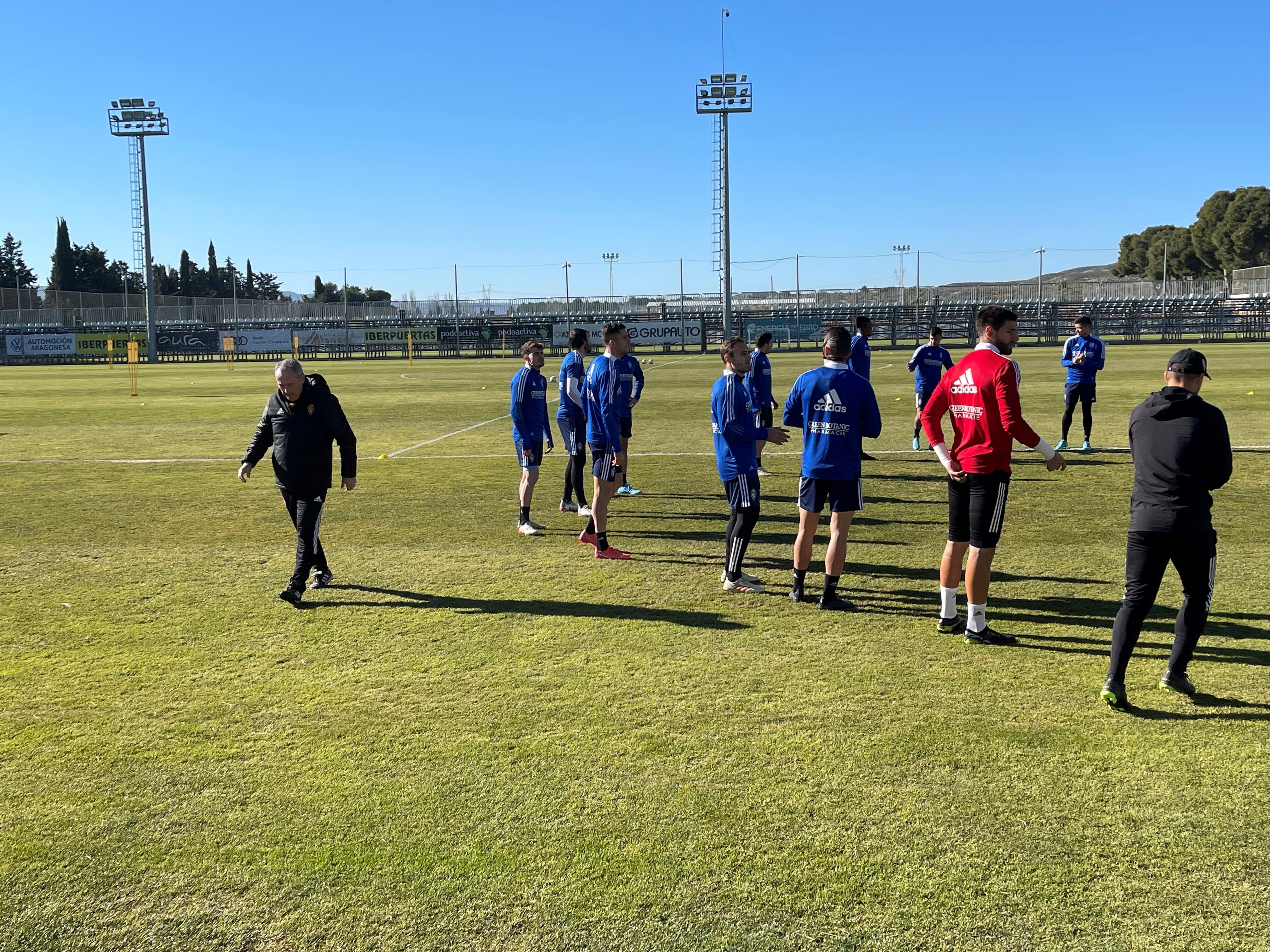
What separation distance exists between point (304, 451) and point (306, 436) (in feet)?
0.41

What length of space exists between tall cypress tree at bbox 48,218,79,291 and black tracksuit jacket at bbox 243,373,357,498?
4489 inches

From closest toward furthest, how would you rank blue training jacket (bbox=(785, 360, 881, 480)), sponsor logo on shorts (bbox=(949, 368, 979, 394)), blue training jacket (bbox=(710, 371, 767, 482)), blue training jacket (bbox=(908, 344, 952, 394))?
sponsor logo on shorts (bbox=(949, 368, 979, 394)) → blue training jacket (bbox=(785, 360, 881, 480)) → blue training jacket (bbox=(710, 371, 767, 482)) → blue training jacket (bbox=(908, 344, 952, 394))

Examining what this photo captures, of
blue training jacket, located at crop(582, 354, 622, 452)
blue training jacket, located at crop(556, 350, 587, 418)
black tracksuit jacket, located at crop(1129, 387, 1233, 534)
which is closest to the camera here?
black tracksuit jacket, located at crop(1129, 387, 1233, 534)

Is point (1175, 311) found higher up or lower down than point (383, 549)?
higher up

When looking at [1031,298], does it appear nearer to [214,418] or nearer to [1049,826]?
[214,418]

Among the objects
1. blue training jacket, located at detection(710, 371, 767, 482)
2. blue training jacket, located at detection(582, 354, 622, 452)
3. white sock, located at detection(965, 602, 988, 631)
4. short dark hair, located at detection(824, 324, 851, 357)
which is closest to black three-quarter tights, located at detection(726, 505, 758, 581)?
blue training jacket, located at detection(710, 371, 767, 482)

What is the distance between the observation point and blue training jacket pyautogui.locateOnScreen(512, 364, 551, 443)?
34.6 feet

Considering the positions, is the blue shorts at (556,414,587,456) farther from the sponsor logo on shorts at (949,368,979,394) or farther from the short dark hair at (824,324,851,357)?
the sponsor logo on shorts at (949,368,979,394)

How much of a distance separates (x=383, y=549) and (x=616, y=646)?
155 inches

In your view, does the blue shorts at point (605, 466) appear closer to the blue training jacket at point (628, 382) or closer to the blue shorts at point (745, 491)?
the blue training jacket at point (628, 382)

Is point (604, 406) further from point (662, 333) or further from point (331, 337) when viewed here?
point (331, 337)

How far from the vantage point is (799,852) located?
3.93 metres

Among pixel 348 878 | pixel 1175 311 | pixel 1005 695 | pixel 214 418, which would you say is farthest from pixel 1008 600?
pixel 1175 311

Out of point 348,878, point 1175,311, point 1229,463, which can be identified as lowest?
point 348,878
